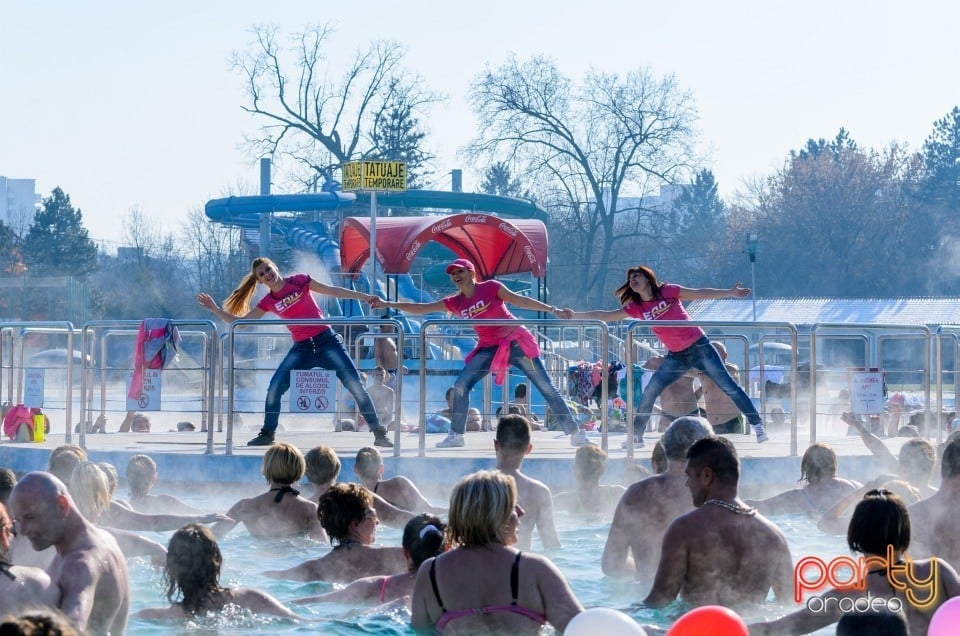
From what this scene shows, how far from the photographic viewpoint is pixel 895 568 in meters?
4.91

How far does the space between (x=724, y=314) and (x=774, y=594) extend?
126 feet

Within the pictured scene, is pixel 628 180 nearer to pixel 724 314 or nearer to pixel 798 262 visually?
pixel 724 314

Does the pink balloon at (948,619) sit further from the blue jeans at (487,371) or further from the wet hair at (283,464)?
the blue jeans at (487,371)

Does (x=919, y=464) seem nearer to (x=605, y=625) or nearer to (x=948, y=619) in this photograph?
(x=948, y=619)

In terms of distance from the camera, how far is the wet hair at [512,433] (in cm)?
797

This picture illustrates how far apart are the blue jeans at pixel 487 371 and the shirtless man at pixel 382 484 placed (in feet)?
7.59

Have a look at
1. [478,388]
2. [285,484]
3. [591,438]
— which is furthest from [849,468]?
Result: [478,388]

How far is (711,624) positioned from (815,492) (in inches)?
225

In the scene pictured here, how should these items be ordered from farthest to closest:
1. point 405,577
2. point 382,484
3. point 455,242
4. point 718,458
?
1. point 455,242
2. point 382,484
3. point 405,577
4. point 718,458

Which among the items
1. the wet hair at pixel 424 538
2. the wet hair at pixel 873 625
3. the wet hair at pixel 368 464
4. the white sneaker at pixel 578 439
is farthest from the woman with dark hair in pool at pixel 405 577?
the white sneaker at pixel 578 439

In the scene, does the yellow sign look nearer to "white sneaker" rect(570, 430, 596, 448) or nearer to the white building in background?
"white sneaker" rect(570, 430, 596, 448)

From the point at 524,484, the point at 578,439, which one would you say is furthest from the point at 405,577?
the point at 578,439

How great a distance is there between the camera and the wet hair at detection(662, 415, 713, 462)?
23.1 ft

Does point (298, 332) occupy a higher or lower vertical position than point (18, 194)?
lower
